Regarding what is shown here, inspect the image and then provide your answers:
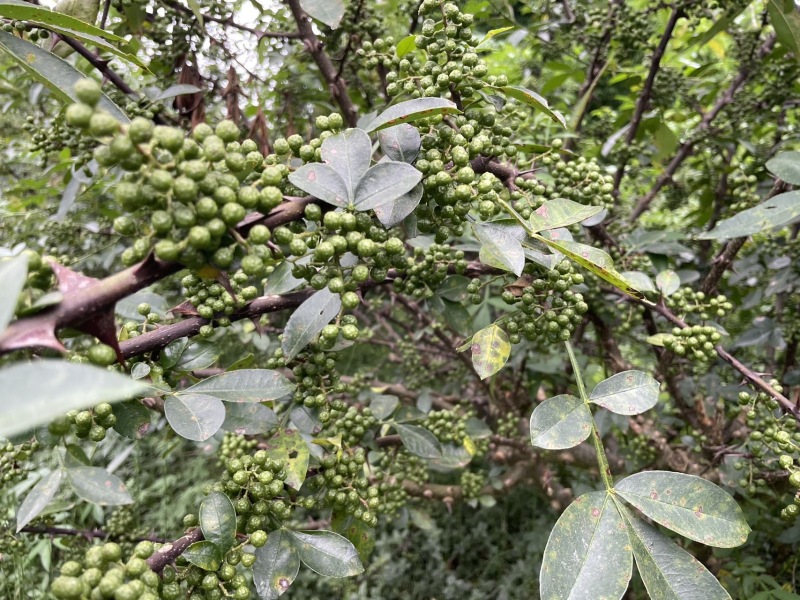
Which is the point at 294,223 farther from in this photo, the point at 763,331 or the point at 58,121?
the point at 763,331

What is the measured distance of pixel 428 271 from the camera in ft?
4.38

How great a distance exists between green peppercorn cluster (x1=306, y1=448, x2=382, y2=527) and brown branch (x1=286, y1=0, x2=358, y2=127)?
1.23 meters

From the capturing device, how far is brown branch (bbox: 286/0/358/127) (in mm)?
1764

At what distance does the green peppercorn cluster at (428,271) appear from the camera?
1331 millimetres

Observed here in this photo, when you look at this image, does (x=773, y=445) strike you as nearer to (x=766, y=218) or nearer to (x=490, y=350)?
(x=766, y=218)

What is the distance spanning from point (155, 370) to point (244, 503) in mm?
334

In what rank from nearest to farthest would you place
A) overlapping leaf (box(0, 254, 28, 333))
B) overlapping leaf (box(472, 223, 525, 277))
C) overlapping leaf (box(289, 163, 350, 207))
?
overlapping leaf (box(0, 254, 28, 333)), overlapping leaf (box(289, 163, 350, 207)), overlapping leaf (box(472, 223, 525, 277))

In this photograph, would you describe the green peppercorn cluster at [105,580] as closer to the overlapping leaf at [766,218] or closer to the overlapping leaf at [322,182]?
the overlapping leaf at [322,182]

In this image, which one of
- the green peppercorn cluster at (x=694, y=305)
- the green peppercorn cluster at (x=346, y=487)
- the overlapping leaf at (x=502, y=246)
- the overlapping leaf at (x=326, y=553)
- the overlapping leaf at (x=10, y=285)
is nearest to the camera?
the overlapping leaf at (x=10, y=285)

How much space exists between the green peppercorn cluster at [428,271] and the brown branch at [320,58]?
819mm

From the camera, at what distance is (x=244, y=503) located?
106cm

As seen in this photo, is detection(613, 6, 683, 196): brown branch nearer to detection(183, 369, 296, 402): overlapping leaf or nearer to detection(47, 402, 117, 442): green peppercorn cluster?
detection(183, 369, 296, 402): overlapping leaf

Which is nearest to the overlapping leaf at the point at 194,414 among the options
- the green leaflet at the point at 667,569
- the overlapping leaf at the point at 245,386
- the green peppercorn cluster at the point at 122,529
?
the overlapping leaf at the point at 245,386

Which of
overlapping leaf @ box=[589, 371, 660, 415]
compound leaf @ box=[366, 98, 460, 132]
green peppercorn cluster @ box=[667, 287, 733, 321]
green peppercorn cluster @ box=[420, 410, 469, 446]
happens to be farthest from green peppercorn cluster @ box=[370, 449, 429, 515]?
compound leaf @ box=[366, 98, 460, 132]
